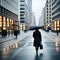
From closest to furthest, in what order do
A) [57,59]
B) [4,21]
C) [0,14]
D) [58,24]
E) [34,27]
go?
1. [57,59]
2. [34,27]
3. [0,14]
4. [4,21]
5. [58,24]

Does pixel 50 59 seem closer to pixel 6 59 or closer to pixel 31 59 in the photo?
pixel 31 59

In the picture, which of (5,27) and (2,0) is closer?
(2,0)

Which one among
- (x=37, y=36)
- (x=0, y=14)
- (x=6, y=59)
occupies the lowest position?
(x=6, y=59)

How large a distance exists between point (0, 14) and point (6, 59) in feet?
193

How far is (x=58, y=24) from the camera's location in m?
139

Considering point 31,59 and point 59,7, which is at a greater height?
point 59,7

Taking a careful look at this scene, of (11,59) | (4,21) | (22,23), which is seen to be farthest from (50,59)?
(22,23)

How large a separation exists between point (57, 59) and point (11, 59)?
2.84 metres

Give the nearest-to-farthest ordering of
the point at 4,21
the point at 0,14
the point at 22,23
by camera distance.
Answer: the point at 0,14
the point at 4,21
the point at 22,23

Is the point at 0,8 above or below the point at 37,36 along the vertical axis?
above

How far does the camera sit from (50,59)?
50.1ft

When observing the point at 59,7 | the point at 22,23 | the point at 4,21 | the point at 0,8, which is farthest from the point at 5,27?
the point at 22,23

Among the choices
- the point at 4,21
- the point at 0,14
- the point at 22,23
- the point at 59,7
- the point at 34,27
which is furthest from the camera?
the point at 22,23

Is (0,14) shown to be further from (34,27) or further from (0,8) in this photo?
(34,27)
